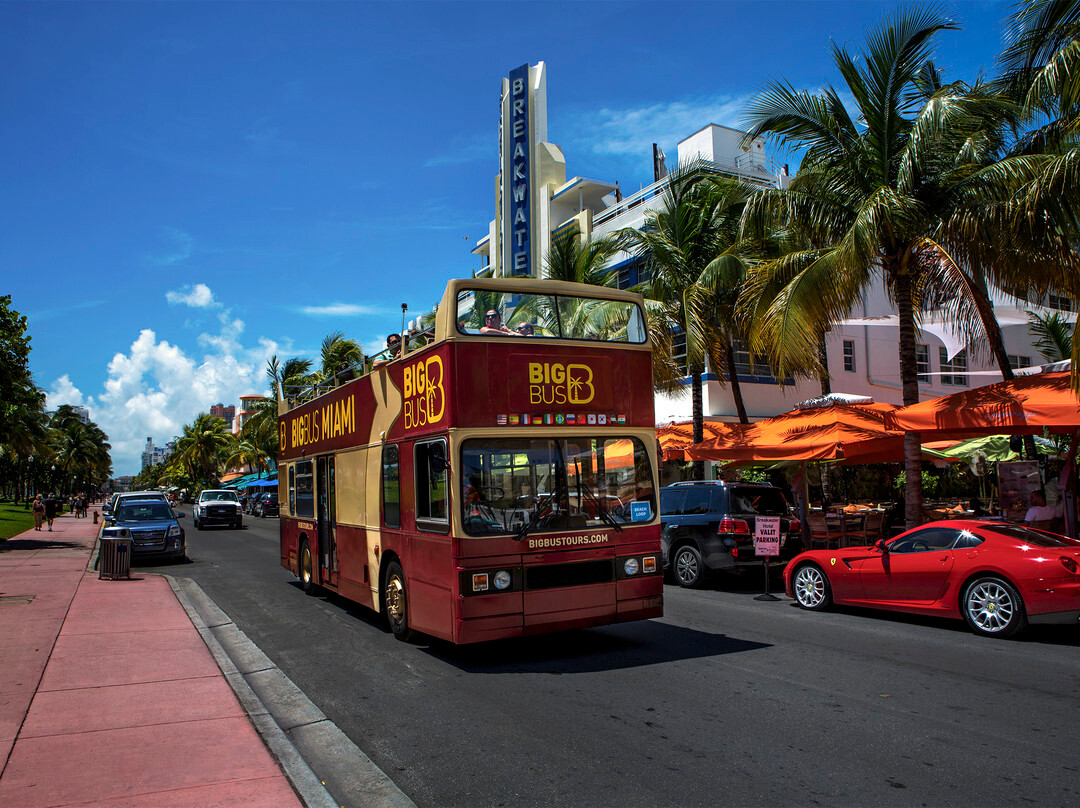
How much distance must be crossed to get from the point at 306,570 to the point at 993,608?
33.5ft

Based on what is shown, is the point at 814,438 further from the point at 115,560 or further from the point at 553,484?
the point at 115,560

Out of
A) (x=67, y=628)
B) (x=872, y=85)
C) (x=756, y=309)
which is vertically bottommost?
(x=67, y=628)

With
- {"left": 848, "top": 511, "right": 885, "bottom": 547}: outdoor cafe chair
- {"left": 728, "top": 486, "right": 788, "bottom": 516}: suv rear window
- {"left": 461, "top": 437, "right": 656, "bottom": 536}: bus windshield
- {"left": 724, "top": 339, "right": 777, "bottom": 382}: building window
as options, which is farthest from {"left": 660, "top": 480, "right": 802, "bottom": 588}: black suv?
{"left": 724, "top": 339, "right": 777, "bottom": 382}: building window

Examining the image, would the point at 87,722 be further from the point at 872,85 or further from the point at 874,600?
the point at 872,85

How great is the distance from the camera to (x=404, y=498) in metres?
8.85

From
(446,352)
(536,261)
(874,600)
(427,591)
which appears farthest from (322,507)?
(536,261)

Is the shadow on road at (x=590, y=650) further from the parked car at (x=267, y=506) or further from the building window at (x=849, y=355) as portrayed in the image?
the parked car at (x=267, y=506)

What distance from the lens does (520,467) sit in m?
8.00

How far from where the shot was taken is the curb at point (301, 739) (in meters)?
4.82

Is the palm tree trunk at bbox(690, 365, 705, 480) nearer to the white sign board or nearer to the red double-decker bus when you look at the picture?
the white sign board

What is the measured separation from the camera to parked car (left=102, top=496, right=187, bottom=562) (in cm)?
1969

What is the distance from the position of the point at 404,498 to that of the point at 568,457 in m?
1.96

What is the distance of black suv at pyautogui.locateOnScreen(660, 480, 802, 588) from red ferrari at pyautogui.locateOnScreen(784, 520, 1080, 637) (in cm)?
226

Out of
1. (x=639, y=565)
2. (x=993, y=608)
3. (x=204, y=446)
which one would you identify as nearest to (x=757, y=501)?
(x=993, y=608)
